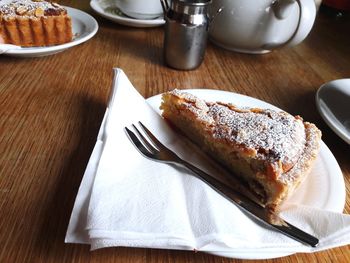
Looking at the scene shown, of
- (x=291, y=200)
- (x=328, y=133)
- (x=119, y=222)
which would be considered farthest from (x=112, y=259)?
(x=328, y=133)

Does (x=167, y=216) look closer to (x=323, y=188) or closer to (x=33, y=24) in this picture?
(x=323, y=188)

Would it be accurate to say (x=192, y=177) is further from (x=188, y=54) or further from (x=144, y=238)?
(x=188, y=54)

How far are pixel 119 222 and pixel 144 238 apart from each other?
0.13ft

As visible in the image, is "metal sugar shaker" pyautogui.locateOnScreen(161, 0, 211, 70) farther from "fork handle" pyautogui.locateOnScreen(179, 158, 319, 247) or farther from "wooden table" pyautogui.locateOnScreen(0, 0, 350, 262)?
"fork handle" pyautogui.locateOnScreen(179, 158, 319, 247)

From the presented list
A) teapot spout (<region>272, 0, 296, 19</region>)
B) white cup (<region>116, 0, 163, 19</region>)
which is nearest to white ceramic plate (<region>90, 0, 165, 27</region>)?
white cup (<region>116, 0, 163, 19</region>)

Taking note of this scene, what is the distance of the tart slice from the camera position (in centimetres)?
54

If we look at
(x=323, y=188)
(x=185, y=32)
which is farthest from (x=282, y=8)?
(x=323, y=188)

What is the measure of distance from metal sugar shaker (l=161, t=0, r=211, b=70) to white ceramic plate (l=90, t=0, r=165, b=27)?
181mm

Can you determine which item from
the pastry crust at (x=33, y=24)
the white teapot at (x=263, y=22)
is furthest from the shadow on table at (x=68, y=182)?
the white teapot at (x=263, y=22)

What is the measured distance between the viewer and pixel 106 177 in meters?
0.48

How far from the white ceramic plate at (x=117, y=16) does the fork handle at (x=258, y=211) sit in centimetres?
73

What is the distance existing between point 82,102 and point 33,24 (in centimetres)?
44

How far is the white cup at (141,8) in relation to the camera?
45.2 inches

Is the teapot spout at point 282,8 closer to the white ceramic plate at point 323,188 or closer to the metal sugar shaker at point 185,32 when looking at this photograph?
the metal sugar shaker at point 185,32
